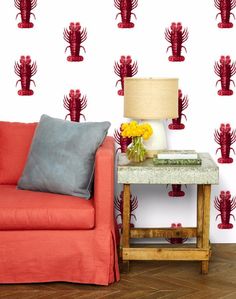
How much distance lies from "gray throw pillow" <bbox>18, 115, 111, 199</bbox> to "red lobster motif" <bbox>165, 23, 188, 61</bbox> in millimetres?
808

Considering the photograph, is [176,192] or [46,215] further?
[176,192]

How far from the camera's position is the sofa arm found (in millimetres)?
3367

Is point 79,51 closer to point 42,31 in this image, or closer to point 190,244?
point 42,31

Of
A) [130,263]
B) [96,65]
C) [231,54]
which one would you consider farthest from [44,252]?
[231,54]

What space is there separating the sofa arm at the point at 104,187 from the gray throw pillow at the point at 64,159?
0.16 metres

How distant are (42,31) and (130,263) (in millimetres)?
1574

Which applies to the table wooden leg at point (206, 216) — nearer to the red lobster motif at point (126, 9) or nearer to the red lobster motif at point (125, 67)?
the red lobster motif at point (125, 67)

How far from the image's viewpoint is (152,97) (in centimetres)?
369

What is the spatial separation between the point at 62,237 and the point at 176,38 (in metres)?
1.53

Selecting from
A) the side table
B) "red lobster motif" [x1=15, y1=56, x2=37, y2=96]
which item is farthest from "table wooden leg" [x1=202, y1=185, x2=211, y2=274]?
"red lobster motif" [x1=15, y1=56, x2=37, y2=96]

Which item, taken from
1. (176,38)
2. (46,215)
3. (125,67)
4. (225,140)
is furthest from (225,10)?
(46,215)

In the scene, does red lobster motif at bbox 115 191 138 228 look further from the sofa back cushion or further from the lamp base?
the sofa back cushion

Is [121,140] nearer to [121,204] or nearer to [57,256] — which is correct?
[121,204]

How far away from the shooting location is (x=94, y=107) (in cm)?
421
